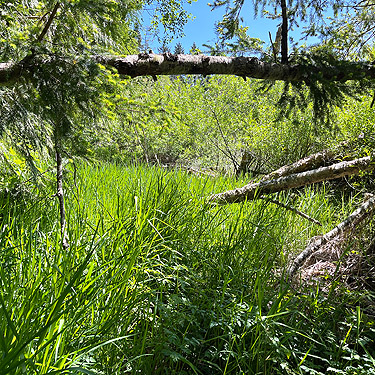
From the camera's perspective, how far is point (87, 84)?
1.61 metres

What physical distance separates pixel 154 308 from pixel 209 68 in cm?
149

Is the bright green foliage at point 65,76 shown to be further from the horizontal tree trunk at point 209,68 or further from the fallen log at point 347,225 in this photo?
Result: the fallen log at point 347,225

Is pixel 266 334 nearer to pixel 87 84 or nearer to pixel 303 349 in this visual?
pixel 303 349

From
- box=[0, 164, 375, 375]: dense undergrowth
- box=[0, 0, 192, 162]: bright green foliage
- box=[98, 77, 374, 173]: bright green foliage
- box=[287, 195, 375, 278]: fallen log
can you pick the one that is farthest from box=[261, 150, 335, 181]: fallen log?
box=[0, 0, 192, 162]: bright green foliage

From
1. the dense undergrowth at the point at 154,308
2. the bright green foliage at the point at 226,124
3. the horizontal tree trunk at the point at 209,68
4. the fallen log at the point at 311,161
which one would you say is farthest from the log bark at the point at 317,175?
the fallen log at the point at 311,161

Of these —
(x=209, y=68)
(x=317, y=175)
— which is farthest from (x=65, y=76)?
(x=317, y=175)

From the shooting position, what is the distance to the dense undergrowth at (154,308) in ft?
3.82

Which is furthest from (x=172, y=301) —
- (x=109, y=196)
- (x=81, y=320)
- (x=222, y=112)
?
(x=222, y=112)

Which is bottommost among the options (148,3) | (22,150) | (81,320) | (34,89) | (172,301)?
(172,301)

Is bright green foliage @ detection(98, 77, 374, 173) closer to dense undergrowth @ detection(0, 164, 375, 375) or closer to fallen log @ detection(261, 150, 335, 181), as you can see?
fallen log @ detection(261, 150, 335, 181)

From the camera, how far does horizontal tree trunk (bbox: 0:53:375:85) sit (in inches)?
63.7

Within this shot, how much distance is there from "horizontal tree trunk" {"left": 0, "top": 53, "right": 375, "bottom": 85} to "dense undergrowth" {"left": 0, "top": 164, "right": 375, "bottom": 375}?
827 millimetres

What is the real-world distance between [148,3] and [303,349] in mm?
8168

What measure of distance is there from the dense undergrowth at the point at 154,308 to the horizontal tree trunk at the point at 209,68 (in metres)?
0.83
